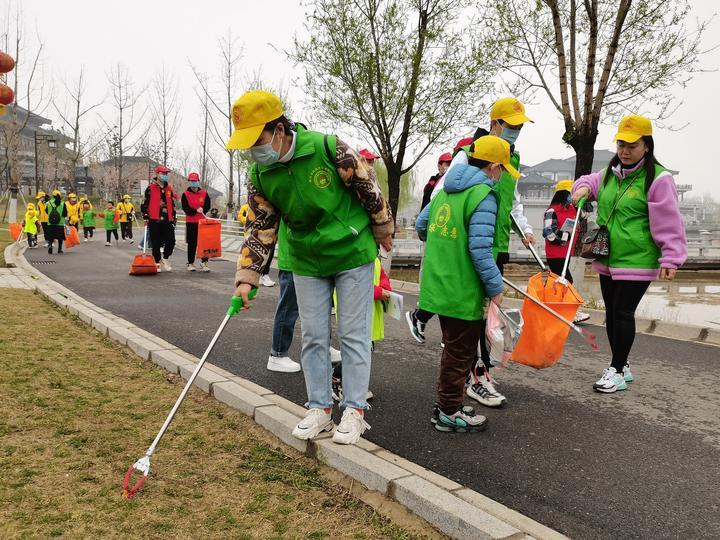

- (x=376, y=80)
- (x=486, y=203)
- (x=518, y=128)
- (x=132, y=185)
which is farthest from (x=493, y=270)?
(x=132, y=185)

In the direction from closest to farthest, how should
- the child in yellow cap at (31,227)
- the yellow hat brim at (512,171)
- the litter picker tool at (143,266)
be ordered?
the yellow hat brim at (512,171) < the litter picker tool at (143,266) < the child in yellow cap at (31,227)

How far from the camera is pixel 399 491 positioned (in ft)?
8.71

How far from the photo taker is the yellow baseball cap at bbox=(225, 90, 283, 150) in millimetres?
2756

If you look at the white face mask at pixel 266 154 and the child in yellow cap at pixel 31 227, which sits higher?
the white face mask at pixel 266 154

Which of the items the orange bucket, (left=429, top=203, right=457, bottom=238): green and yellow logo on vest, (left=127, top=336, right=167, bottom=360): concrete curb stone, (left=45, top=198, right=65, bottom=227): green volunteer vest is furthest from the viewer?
(left=45, top=198, right=65, bottom=227): green volunteer vest

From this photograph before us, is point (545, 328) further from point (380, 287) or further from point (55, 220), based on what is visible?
point (55, 220)

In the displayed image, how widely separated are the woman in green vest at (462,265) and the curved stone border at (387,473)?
0.63 m

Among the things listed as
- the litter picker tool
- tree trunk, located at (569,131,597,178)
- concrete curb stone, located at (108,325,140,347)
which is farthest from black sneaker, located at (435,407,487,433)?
tree trunk, located at (569,131,597,178)

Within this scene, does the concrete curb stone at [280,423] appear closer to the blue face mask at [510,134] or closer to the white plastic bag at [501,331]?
the white plastic bag at [501,331]

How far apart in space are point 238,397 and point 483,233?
1878 millimetres

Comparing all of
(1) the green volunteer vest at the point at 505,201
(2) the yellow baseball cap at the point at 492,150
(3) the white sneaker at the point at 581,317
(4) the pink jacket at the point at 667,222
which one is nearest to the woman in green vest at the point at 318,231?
(2) the yellow baseball cap at the point at 492,150

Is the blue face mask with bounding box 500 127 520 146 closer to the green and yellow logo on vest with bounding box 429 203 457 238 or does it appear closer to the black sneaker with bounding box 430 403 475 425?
the green and yellow logo on vest with bounding box 429 203 457 238

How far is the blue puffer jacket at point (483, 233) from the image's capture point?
323 centimetres

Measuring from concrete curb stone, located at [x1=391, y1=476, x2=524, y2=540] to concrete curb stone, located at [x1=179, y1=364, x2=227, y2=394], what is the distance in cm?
193
